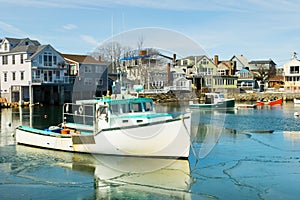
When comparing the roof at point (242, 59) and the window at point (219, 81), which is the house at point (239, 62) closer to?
the roof at point (242, 59)

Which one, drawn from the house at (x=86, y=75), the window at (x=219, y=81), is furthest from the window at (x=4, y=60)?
the window at (x=219, y=81)

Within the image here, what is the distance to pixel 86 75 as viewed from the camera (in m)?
59.3

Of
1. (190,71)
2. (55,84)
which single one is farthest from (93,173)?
(190,71)

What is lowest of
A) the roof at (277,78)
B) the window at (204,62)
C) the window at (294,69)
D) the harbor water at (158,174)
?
the harbor water at (158,174)

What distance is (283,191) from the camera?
1268cm

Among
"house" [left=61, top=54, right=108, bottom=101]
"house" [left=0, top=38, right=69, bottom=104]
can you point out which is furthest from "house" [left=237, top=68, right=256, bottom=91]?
"house" [left=0, top=38, right=69, bottom=104]

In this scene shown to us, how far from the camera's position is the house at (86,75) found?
188ft

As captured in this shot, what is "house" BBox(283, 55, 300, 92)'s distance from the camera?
255 ft

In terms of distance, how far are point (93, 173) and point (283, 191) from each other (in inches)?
279

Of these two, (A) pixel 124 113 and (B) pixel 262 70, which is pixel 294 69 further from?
(A) pixel 124 113

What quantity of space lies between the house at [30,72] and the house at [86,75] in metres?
2.06

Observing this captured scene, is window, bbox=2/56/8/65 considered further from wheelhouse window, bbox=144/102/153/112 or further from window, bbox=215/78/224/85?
wheelhouse window, bbox=144/102/153/112

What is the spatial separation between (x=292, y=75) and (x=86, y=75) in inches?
1671

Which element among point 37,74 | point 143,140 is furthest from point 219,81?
point 143,140
